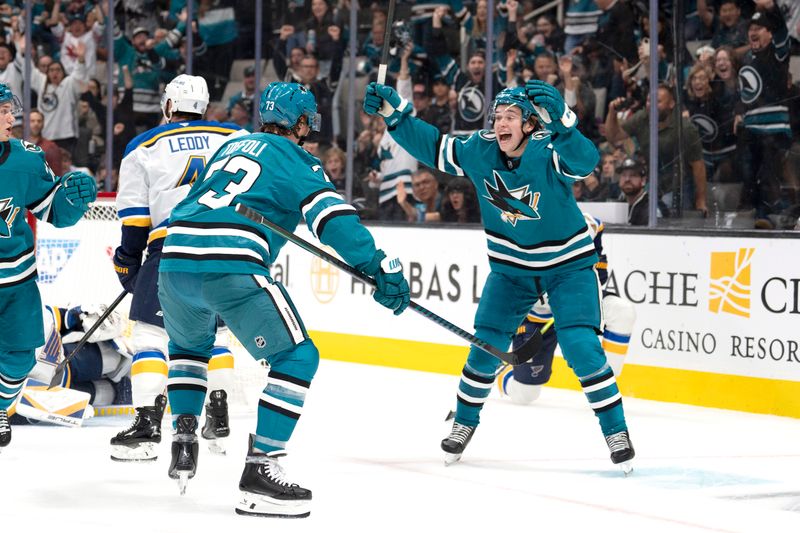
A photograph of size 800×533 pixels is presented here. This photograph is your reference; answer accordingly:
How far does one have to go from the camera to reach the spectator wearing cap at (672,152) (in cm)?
597

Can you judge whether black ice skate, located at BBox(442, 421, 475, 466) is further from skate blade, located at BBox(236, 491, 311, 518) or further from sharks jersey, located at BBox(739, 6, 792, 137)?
sharks jersey, located at BBox(739, 6, 792, 137)

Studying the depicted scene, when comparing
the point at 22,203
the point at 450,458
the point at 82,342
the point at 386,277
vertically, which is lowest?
the point at 450,458

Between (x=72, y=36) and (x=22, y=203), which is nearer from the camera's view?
(x=22, y=203)

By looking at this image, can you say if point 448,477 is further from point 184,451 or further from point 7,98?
point 7,98

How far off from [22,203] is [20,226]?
0.08 metres

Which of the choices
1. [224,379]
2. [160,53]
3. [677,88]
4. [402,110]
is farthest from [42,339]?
[160,53]

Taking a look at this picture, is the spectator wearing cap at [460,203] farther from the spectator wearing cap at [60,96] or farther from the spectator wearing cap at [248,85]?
the spectator wearing cap at [60,96]

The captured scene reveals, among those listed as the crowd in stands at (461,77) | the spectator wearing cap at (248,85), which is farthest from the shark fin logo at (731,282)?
the spectator wearing cap at (248,85)

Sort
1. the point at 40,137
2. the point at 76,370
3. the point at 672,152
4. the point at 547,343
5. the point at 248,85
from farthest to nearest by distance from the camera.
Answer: the point at 40,137 < the point at 248,85 < the point at 672,152 < the point at 547,343 < the point at 76,370

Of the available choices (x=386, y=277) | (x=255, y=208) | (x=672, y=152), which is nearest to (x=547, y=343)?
(x=672, y=152)

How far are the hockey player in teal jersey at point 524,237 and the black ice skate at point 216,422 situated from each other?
70 centimetres

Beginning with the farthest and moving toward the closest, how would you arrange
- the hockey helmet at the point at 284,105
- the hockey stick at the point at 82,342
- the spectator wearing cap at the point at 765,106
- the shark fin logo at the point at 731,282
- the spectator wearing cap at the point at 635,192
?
the spectator wearing cap at the point at 635,192 → the spectator wearing cap at the point at 765,106 → the shark fin logo at the point at 731,282 → the hockey stick at the point at 82,342 → the hockey helmet at the point at 284,105

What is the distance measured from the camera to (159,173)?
410 centimetres

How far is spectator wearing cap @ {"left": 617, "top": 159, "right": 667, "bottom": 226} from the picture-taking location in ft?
19.9
